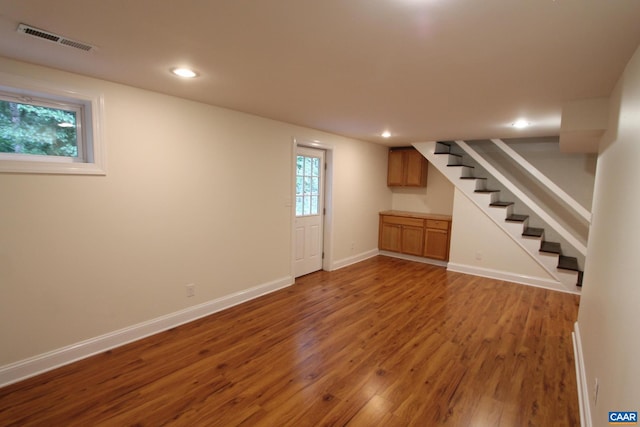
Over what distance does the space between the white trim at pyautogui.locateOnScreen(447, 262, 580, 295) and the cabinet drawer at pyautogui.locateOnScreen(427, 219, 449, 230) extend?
0.66m

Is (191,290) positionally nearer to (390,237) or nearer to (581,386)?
(581,386)

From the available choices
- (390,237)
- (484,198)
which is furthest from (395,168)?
(484,198)

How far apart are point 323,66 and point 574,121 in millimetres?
2267

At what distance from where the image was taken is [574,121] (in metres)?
2.65

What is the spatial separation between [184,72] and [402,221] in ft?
15.7

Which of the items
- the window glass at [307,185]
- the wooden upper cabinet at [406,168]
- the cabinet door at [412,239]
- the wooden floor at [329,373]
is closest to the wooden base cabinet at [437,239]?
the cabinet door at [412,239]

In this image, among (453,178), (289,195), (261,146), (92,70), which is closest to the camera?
(92,70)

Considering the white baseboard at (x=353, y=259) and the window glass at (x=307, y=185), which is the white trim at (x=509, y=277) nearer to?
the white baseboard at (x=353, y=259)

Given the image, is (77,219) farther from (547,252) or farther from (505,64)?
(547,252)

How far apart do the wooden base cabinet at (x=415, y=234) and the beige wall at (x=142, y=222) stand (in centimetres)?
265

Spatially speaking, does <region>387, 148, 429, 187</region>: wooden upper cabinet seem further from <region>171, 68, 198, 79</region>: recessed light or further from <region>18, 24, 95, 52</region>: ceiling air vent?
<region>18, 24, 95, 52</region>: ceiling air vent

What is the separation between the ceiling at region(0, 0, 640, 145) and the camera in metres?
1.38

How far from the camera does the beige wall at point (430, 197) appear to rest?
606cm

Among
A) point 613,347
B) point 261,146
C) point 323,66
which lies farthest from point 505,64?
point 261,146
